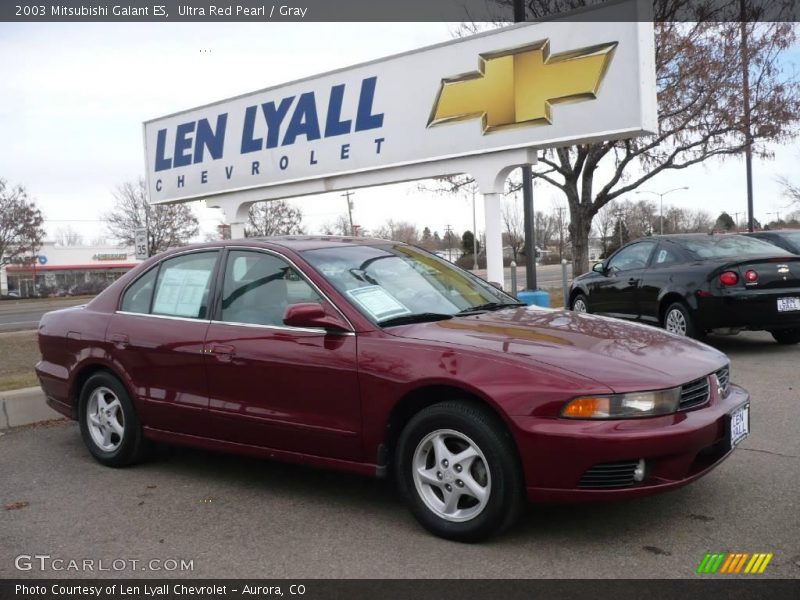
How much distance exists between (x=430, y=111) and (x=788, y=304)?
5305 mm

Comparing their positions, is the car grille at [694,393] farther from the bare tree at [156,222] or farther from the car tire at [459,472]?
the bare tree at [156,222]

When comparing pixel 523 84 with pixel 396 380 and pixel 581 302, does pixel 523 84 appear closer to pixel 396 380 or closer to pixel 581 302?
pixel 581 302

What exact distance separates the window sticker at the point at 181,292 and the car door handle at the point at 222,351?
1.16ft

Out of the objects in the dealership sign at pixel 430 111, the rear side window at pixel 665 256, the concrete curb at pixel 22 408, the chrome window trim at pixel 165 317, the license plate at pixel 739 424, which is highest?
the dealership sign at pixel 430 111

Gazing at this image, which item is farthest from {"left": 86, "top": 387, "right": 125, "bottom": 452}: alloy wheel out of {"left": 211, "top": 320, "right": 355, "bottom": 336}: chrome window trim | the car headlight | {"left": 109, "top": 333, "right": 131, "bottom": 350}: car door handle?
the car headlight

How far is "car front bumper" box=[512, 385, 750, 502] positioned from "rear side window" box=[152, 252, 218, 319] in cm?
235

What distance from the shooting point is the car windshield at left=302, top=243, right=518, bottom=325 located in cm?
421

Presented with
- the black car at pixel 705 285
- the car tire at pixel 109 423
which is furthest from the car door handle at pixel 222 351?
the black car at pixel 705 285

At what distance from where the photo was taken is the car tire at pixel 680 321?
8.73 meters

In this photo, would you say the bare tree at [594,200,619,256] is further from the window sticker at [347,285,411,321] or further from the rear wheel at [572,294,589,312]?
the window sticker at [347,285,411,321]

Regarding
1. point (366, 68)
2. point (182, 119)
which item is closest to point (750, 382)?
point (366, 68)

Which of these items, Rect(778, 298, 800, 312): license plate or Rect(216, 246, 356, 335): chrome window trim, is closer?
Rect(216, 246, 356, 335): chrome window trim

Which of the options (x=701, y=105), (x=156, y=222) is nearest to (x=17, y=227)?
(x=156, y=222)
